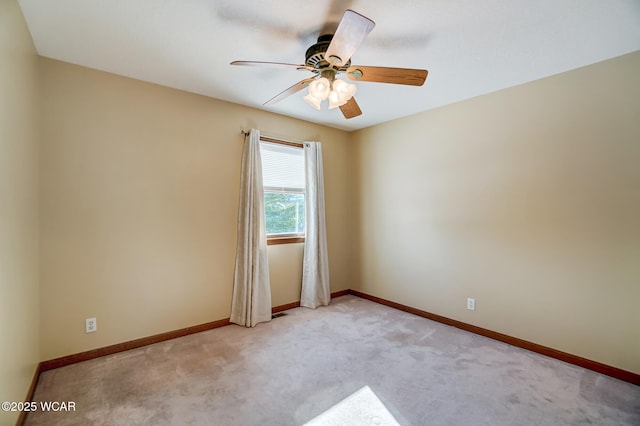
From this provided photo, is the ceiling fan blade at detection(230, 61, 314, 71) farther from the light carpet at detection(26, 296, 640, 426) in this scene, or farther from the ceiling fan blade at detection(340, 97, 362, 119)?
the light carpet at detection(26, 296, 640, 426)

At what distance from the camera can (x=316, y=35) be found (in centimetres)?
200

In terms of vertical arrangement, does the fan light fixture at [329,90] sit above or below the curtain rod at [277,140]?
below

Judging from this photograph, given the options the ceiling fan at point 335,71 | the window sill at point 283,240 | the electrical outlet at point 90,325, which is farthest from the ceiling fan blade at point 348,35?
the electrical outlet at point 90,325

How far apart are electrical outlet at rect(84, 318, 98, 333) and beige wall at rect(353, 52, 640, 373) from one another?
3258 millimetres

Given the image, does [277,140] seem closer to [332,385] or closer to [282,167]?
[282,167]

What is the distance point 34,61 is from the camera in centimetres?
215

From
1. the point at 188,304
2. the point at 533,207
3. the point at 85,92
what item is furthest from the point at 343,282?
the point at 85,92

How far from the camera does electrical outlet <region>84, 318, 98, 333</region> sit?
245 cm

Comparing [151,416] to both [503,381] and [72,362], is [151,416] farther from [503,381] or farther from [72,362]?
[503,381]

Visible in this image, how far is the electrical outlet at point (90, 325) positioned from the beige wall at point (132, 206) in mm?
33

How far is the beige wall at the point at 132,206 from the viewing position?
2.35 metres

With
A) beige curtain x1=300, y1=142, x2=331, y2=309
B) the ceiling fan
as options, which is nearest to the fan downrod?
the ceiling fan

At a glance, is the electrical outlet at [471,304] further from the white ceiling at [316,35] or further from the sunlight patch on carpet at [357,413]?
the white ceiling at [316,35]

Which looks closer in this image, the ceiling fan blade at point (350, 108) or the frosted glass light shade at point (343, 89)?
the frosted glass light shade at point (343, 89)
